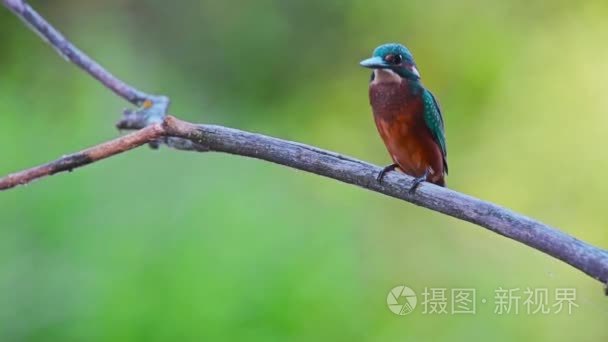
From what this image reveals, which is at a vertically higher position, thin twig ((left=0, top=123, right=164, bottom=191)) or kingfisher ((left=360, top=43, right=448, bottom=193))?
kingfisher ((left=360, top=43, right=448, bottom=193))

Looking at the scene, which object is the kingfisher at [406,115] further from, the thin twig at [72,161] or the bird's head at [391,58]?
the thin twig at [72,161]

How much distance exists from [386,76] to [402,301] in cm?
108

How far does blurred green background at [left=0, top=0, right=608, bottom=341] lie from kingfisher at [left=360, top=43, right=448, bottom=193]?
948mm

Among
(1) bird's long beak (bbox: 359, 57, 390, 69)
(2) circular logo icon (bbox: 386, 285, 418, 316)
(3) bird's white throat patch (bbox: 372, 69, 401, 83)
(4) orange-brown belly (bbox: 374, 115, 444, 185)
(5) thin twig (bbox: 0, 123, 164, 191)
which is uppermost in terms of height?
(3) bird's white throat patch (bbox: 372, 69, 401, 83)

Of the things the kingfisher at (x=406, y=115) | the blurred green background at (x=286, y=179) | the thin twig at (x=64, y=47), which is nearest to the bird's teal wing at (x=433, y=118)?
the kingfisher at (x=406, y=115)

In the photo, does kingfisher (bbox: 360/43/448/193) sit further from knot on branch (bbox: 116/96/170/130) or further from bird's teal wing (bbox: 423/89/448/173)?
knot on branch (bbox: 116/96/170/130)

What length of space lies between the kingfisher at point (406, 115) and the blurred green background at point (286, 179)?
3.11 feet

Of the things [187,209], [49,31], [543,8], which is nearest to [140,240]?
[187,209]

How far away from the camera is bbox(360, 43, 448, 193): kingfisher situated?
1.56m

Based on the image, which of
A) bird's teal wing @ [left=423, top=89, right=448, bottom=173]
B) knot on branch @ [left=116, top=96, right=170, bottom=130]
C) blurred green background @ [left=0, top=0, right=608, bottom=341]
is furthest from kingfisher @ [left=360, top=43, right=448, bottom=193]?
blurred green background @ [left=0, top=0, right=608, bottom=341]

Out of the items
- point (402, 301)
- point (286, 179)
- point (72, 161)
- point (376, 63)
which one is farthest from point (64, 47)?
point (286, 179)

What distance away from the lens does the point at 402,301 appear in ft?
8.09

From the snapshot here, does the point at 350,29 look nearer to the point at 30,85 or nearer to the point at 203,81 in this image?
the point at 203,81

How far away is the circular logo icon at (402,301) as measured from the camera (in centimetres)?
234
